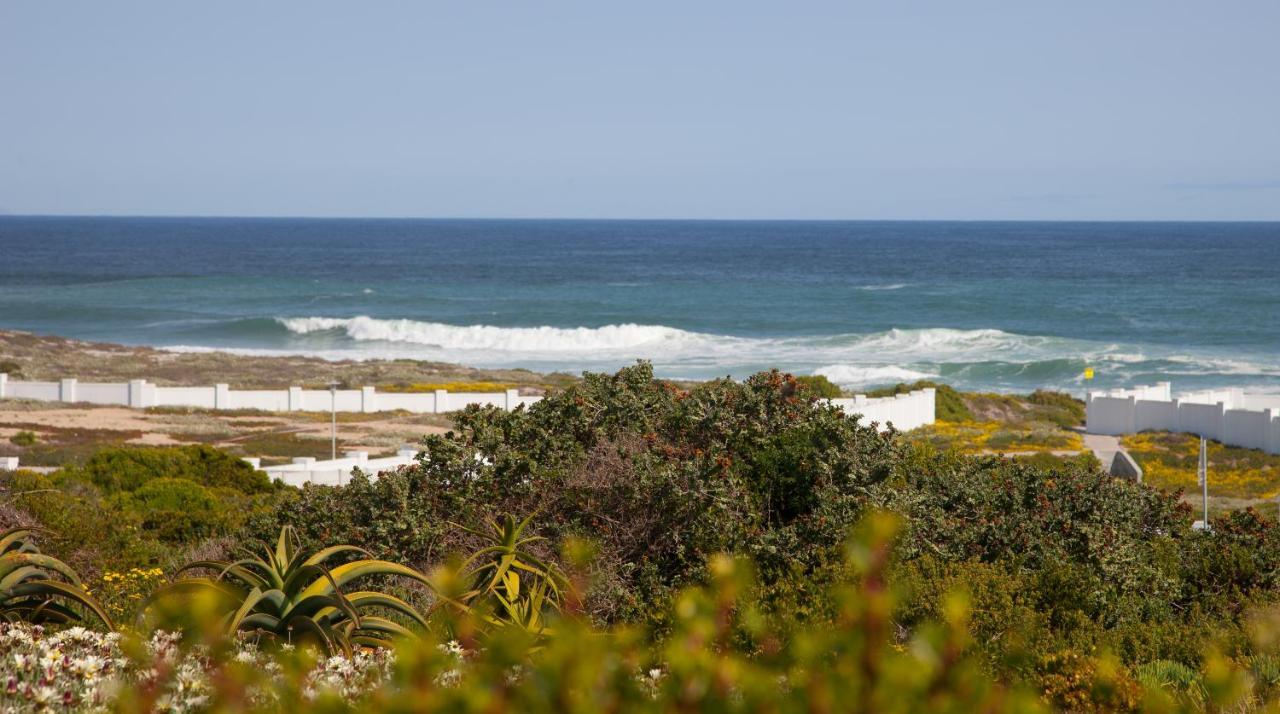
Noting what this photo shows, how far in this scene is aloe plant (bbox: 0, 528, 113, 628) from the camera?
18.7 ft

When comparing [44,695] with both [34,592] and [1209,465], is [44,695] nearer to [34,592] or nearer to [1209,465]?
[34,592]

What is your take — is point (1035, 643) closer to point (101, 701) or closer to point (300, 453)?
point (101, 701)

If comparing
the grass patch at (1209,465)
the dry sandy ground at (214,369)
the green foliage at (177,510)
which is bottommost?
the dry sandy ground at (214,369)

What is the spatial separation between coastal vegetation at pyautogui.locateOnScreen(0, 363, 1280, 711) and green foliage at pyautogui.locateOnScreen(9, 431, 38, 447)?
61.4 ft

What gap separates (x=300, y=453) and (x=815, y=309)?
56131mm

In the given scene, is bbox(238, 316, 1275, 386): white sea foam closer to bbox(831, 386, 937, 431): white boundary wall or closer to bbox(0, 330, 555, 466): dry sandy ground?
bbox(0, 330, 555, 466): dry sandy ground

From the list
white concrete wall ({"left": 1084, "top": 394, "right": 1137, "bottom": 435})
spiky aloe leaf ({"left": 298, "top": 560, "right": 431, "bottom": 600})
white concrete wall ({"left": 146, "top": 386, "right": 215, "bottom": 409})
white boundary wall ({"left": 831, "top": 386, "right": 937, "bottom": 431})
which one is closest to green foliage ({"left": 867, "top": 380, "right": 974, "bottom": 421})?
white boundary wall ({"left": 831, "top": 386, "right": 937, "bottom": 431})

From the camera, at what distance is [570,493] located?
9.16 meters

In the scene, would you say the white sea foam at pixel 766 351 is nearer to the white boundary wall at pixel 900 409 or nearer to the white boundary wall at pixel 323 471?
the white boundary wall at pixel 900 409

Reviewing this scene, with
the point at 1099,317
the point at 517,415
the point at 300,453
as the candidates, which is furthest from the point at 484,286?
the point at 517,415

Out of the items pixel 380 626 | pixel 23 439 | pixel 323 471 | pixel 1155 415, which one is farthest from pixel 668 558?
pixel 1155 415

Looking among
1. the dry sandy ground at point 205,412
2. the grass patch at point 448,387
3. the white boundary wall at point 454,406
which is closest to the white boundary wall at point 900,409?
the white boundary wall at point 454,406

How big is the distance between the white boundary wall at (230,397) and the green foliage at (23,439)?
31.6 feet

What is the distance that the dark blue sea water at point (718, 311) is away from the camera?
61.2 metres
